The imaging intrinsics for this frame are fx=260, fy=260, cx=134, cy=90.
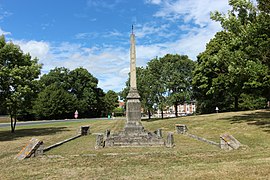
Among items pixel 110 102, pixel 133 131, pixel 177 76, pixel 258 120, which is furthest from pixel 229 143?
pixel 110 102

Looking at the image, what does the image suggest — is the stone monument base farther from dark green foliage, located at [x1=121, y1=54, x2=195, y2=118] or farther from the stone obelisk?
dark green foliage, located at [x1=121, y1=54, x2=195, y2=118]

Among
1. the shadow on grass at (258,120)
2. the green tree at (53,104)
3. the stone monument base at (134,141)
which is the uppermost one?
the green tree at (53,104)

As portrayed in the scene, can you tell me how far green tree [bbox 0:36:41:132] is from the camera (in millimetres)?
20812

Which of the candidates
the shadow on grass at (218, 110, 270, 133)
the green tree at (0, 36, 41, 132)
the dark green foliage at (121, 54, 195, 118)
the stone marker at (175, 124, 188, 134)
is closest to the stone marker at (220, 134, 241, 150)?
the shadow on grass at (218, 110, 270, 133)

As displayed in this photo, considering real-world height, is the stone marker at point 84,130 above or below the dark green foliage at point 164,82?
below

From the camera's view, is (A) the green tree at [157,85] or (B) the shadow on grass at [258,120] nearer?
(B) the shadow on grass at [258,120]

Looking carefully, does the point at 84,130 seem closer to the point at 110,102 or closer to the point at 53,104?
the point at 53,104

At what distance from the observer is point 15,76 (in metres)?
20.9

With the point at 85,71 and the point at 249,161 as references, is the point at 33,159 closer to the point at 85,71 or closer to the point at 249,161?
the point at 249,161

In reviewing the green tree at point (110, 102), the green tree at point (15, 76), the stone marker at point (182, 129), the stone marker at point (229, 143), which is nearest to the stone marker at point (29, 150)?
the stone marker at point (229, 143)

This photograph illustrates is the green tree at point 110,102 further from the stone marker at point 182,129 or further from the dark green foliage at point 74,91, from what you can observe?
the stone marker at point 182,129

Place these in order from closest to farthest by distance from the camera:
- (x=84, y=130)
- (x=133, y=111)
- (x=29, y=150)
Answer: (x=29, y=150), (x=133, y=111), (x=84, y=130)

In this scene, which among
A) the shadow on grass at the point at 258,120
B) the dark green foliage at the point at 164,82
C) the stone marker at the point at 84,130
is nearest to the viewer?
the shadow on grass at the point at 258,120

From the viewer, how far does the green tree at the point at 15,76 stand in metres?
20.8
